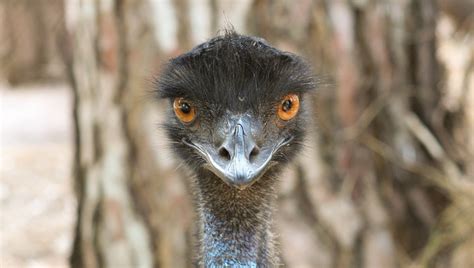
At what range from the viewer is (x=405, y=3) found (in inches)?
158

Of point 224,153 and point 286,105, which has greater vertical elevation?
point 286,105

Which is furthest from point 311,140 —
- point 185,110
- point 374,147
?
point 185,110

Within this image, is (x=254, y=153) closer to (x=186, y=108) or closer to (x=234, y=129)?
(x=234, y=129)

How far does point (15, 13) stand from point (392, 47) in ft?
24.2

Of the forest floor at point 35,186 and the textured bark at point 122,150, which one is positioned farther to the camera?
the forest floor at point 35,186

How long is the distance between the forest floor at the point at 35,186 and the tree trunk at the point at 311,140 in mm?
1296

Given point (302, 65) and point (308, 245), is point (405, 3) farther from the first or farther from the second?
point (302, 65)

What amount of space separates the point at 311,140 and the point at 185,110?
1.41 metres

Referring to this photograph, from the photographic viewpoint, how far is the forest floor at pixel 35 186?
520cm

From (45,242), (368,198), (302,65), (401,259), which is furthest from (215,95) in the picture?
(45,242)

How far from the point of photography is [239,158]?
2.03m

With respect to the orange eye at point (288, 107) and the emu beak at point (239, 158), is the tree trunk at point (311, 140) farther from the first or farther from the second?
the emu beak at point (239, 158)

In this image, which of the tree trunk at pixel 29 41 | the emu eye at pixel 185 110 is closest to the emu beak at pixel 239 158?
the emu eye at pixel 185 110

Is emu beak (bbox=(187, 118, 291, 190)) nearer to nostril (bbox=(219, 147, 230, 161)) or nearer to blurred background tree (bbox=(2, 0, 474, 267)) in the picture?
nostril (bbox=(219, 147, 230, 161))
